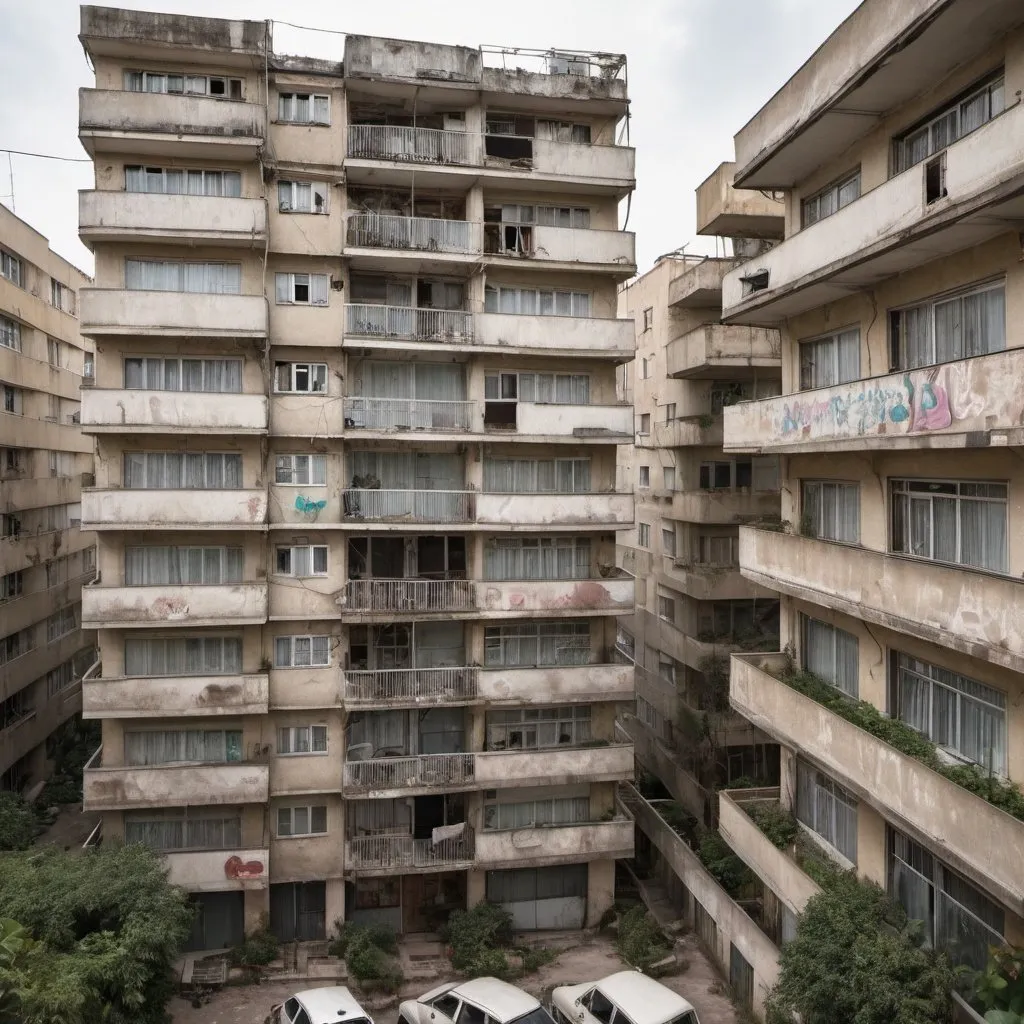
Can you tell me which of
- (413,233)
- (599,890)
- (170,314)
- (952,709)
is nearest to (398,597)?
(170,314)

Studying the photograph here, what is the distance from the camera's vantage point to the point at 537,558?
20.5m

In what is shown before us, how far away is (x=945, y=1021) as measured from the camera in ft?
34.7

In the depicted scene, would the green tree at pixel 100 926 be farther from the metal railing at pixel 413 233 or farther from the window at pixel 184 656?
the metal railing at pixel 413 233

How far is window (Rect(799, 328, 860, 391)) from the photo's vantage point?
14359 millimetres

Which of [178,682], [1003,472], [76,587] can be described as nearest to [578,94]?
[1003,472]

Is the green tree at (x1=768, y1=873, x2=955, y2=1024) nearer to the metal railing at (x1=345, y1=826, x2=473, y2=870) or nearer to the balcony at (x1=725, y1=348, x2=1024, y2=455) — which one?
the balcony at (x1=725, y1=348, x2=1024, y2=455)

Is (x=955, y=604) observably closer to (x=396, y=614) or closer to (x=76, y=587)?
(x=396, y=614)

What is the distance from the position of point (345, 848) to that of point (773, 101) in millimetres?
17190

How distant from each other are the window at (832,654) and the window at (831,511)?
64.5 inches

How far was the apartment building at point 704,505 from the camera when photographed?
21.9m

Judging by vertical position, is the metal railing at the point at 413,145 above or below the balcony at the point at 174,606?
above

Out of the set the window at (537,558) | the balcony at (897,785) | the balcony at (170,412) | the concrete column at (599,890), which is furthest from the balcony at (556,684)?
the balcony at (170,412)

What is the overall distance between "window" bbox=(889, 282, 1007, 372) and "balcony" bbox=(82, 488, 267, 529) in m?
12.6

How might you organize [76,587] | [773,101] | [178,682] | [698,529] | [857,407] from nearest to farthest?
[857,407] → [773,101] → [178,682] → [698,529] → [76,587]
